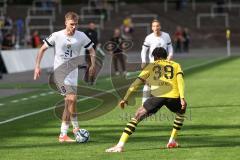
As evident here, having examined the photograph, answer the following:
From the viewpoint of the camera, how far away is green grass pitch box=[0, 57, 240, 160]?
12.9m

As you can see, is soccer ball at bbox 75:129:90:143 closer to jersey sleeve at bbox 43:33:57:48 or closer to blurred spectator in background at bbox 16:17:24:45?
jersey sleeve at bbox 43:33:57:48

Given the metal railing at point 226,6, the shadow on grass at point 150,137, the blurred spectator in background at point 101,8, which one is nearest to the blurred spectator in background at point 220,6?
the metal railing at point 226,6

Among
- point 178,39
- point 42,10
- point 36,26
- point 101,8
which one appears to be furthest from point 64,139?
point 42,10

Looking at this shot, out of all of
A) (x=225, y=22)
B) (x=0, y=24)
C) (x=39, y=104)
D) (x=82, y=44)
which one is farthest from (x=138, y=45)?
(x=82, y=44)

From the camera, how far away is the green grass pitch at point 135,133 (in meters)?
12.9

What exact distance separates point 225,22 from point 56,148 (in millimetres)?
56742

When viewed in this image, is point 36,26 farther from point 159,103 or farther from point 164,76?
point 159,103

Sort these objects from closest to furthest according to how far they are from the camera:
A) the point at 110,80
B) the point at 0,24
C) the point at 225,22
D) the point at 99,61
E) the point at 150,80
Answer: the point at 150,80
the point at 110,80
the point at 99,61
the point at 0,24
the point at 225,22

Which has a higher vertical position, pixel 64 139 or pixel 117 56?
pixel 64 139

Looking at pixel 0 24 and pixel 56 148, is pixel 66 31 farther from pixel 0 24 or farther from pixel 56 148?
pixel 0 24

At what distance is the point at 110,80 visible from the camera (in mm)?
33250

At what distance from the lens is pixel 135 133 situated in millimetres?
15789

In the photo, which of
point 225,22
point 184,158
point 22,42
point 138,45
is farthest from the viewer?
point 225,22

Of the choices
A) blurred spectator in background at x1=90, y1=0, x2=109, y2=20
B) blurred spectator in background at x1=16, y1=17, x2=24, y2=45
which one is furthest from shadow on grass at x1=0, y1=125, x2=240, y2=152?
blurred spectator in background at x1=90, y1=0, x2=109, y2=20
